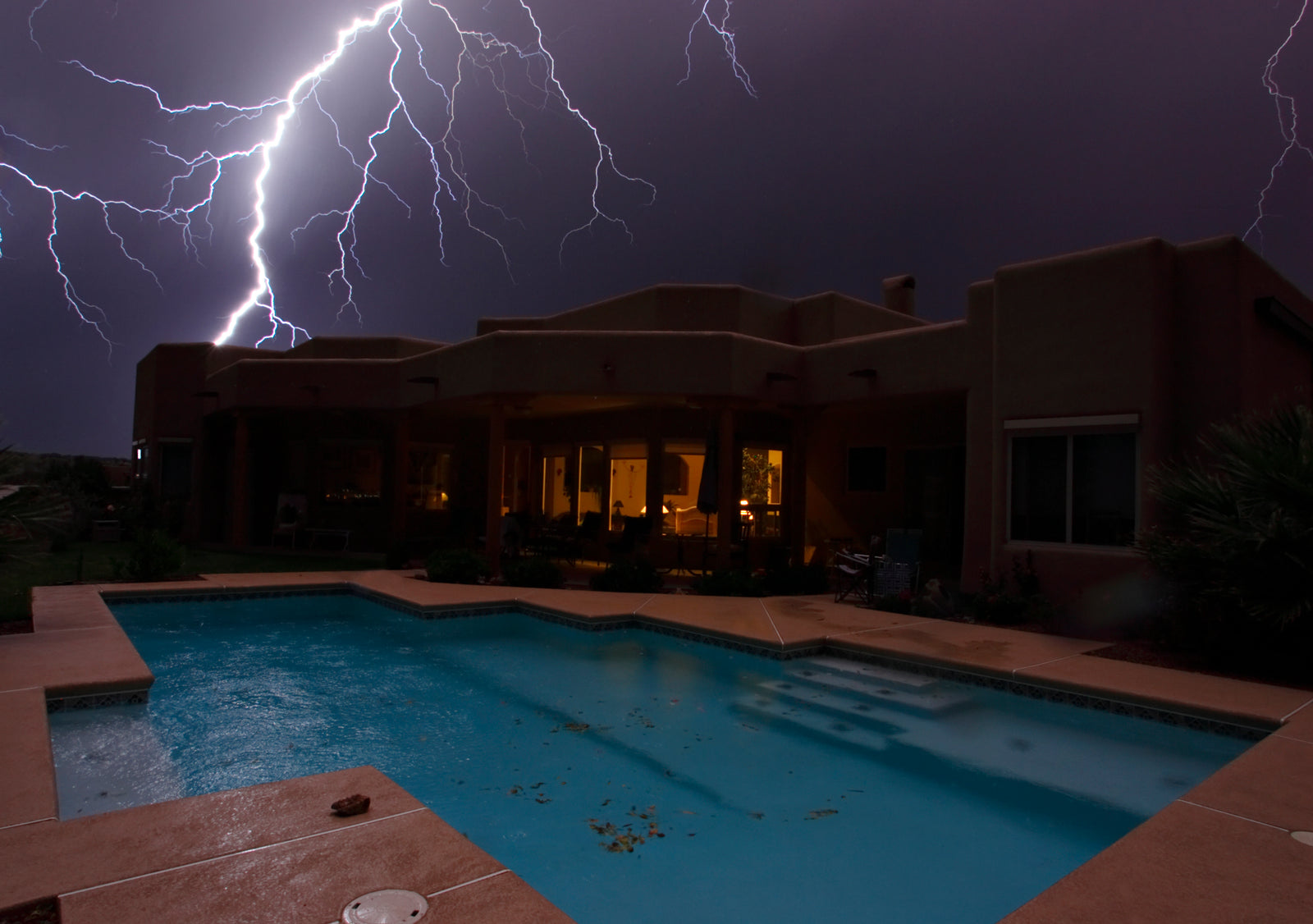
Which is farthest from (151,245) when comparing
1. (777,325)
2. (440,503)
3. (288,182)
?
(777,325)

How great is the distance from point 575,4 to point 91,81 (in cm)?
3028

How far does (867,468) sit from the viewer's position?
38.8ft

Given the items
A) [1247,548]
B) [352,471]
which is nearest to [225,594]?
[352,471]

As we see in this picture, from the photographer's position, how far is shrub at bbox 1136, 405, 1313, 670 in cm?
523

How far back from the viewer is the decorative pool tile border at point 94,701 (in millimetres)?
4430

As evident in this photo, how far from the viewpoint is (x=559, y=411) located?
13312mm

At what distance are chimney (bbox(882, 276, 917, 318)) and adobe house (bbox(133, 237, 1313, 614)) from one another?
2.5 inches

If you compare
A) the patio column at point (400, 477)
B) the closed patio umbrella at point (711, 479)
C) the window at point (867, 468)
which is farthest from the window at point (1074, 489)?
the patio column at point (400, 477)

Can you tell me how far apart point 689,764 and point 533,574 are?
18.6ft

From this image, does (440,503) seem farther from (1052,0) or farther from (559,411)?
(1052,0)

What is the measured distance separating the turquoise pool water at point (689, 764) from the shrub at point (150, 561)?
2802mm

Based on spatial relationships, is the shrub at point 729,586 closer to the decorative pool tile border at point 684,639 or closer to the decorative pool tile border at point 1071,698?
the decorative pool tile border at point 684,639

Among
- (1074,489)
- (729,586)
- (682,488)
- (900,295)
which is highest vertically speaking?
(900,295)

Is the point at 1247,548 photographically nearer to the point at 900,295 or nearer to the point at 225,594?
the point at 225,594
